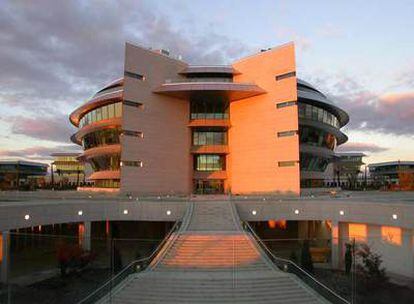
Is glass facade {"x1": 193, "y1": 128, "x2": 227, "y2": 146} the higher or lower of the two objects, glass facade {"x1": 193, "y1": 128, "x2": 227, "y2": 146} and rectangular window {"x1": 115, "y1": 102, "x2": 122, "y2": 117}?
the lower

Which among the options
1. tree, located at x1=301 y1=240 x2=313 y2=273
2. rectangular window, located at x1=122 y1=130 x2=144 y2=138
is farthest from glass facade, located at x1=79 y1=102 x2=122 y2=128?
tree, located at x1=301 y1=240 x2=313 y2=273

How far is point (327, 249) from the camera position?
32.1m

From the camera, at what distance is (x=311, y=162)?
200ft

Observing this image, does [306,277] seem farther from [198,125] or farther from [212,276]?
[198,125]

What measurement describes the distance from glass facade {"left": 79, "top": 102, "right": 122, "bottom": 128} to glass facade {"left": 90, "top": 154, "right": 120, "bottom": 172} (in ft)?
18.0

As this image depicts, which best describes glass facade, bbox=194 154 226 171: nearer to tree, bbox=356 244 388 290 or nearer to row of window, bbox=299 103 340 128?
row of window, bbox=299 103 340 128

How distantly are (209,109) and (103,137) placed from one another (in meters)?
15.8

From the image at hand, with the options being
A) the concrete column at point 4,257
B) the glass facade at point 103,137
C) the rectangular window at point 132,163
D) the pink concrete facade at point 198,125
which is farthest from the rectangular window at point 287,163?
the concrete column at point 4,257

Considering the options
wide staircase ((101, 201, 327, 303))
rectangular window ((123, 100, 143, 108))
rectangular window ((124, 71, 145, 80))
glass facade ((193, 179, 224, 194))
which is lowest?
wide staircase ((101, 201, 327, 303))

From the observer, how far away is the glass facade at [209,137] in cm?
5778

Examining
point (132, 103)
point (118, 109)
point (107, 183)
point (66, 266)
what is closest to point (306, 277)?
point (66, 266)

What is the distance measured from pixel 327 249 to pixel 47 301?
21.0 meters

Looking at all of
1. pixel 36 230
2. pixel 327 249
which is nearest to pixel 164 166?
pixel 36 230

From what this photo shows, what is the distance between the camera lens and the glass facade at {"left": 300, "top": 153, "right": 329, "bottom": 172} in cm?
5927
